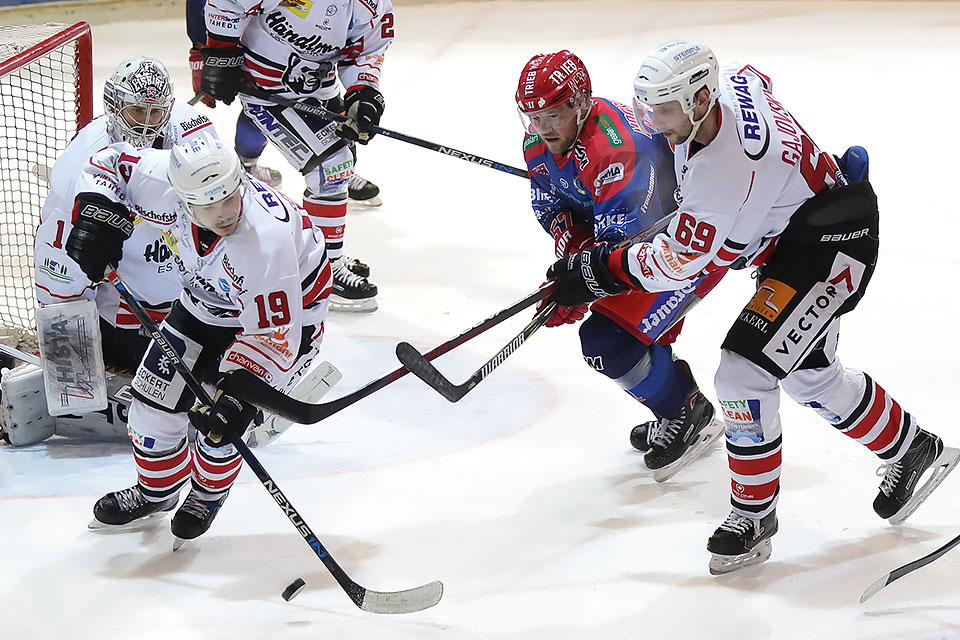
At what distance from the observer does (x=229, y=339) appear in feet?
8.60

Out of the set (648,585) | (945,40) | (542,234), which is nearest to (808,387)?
(648,585)

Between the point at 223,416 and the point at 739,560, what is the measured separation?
1.13 meters

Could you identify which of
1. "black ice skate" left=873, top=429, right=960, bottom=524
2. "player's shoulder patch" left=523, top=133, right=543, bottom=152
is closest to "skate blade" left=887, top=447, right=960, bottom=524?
"black ice skate" left=873, top=429, right=960, bottom=524

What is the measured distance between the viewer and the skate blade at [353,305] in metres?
3.99

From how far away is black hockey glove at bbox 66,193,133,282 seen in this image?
8.91 ft

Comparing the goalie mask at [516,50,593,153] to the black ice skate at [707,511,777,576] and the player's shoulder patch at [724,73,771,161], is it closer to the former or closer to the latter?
the player's shoulder patch at [724,73,771,161]

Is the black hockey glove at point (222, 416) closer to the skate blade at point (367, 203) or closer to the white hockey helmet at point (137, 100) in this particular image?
the white hockey helmet at point (137, 100)

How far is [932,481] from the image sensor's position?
267 centimetres

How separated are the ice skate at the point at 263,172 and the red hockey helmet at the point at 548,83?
2.10m

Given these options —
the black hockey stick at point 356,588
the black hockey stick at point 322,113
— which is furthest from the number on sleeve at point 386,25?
the black hockey stick at point 356,588

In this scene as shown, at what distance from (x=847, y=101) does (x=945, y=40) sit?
1.38 m

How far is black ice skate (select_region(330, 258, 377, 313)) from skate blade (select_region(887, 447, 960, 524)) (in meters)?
1.95

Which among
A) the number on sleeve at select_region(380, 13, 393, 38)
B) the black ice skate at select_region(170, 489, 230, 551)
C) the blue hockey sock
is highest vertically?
the number on sleeve at select_region(380, 13, 393, 38)

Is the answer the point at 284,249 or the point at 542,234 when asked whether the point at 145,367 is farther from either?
the point at 542,234
